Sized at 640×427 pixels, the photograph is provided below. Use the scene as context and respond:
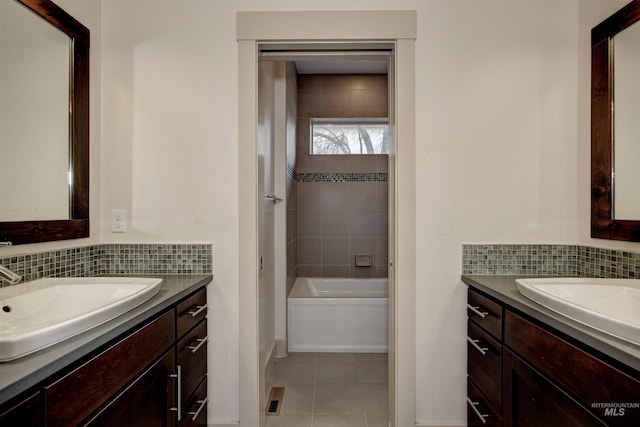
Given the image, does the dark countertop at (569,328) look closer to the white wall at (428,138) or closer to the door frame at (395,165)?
the white wall at (428,138)

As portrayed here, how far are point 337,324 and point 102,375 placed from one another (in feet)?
6.91

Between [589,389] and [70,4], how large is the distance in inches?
97.7

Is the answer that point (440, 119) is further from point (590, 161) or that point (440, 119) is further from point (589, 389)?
point (589, 389)

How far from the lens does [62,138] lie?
4.86 feet

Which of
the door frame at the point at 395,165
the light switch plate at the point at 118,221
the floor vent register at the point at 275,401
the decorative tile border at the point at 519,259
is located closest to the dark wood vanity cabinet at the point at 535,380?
the decorative tile border at the point at 519,259

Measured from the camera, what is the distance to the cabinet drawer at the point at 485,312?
4.58ft

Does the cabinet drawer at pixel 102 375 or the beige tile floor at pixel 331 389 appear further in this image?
the beige tile floor at pixel 331 389

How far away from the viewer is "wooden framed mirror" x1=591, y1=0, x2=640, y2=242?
54.9 inches

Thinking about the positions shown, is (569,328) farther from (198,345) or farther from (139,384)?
(198,345)

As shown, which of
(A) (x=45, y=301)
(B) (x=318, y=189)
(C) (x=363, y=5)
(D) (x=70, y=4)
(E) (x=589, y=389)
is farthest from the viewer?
(B) (x=318, y=189)

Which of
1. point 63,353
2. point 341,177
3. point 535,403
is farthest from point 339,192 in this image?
point 63,353

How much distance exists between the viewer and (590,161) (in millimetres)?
1618

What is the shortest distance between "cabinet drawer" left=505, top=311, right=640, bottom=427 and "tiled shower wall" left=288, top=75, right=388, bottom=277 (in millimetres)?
2543

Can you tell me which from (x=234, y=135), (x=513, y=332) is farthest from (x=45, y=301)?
(x=513, y=332)
